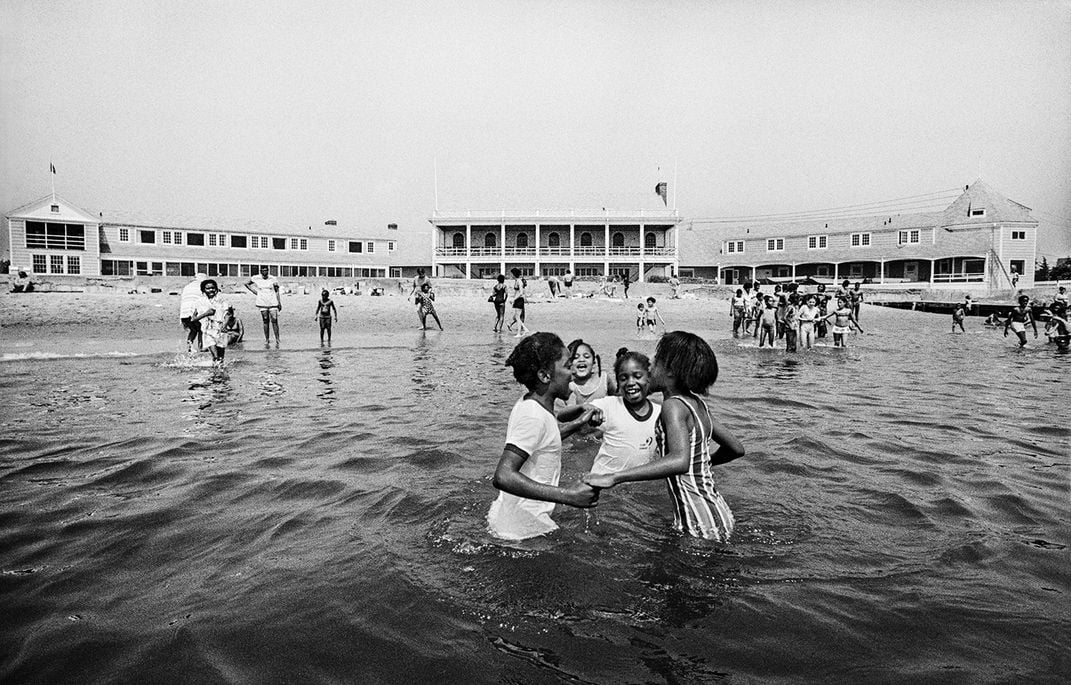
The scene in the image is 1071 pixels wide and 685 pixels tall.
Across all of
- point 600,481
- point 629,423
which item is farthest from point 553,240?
point 600,481

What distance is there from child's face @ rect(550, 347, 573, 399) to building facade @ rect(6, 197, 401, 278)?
53.1 metres

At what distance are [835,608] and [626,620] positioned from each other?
1054 millimetres

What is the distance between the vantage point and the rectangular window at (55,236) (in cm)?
4791

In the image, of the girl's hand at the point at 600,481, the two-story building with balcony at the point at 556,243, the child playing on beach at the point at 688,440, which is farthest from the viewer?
the two-story building with balcony at the point at 556,243

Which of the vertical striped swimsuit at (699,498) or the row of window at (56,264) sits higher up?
the row of window at (56,264)

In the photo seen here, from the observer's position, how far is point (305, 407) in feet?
29.2

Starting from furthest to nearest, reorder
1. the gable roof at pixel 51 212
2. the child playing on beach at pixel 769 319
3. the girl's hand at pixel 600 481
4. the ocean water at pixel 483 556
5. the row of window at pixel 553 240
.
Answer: the row of window at pixel 553 240 → the gable roof at pixel 51 212 → the child playing on beach at pixel 769 319 → the girl's hand at pixel 600 481 → the ocean water at pixel 483 556

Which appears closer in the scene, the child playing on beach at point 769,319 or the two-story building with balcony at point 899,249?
the child playing on beach at point 769,319

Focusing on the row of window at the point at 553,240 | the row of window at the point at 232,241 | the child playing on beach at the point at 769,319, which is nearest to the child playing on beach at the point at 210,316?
the child playing on beach at the point at 769,319

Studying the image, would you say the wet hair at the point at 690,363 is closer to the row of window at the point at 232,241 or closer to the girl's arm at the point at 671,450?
the girl's arm at the point at 671,450

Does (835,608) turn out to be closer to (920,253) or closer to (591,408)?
(591,408)

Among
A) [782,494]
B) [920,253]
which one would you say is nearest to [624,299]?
[920,253]

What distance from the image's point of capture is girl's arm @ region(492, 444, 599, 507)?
3.40m

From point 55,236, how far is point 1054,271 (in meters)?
85.2
